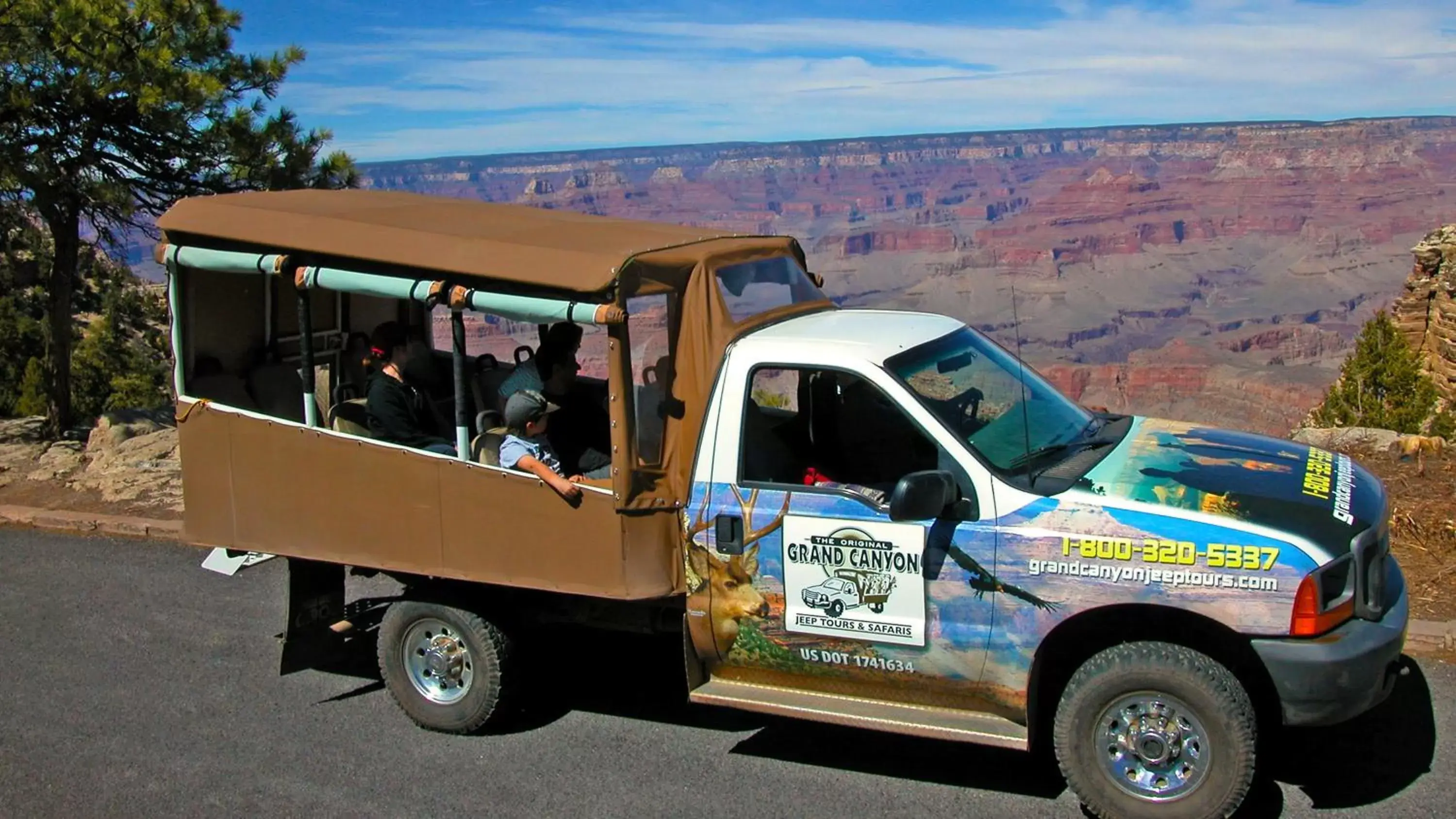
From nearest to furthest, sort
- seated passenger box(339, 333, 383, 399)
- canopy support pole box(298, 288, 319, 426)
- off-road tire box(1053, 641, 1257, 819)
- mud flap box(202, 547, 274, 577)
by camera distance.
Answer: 1. off-road tire box(1053, 641, 1257, 819)
2. canopy support pole box(298, 288, 319, 426)
3. mud flap box(202, 547, 274, 577)
4. seated passenger box(339, 333, 383, 399)

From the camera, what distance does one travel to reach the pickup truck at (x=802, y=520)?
461 cm

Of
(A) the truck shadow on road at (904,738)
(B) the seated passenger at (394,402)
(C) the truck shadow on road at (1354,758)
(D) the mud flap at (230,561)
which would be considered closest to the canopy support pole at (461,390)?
(B) the seated passenger at (394,402)

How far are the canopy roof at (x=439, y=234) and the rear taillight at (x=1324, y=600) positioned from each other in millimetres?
2877

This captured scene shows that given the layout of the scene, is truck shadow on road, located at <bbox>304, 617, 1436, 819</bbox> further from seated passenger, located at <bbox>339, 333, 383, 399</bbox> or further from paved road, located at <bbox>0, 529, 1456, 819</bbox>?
seated passenger, located at <bbox>339, 333, 383, 399</bbox>

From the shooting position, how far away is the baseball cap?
221 inches

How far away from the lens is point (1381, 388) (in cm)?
1938

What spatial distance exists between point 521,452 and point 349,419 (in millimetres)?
1156

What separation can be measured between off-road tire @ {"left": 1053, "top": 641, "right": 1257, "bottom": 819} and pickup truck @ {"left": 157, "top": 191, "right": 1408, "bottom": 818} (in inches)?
0.4

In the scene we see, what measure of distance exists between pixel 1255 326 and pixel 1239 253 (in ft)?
167

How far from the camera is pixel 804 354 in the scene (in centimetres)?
525

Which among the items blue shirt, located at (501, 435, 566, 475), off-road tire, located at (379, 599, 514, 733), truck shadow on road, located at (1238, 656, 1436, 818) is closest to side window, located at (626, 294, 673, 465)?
blue shirt, located at (501, 435, 566, 475)

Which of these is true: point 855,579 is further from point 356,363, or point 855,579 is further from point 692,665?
point 356,363

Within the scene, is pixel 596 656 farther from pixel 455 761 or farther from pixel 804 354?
pixel 804 354

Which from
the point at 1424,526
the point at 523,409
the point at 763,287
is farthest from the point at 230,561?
the point at 1424,526
